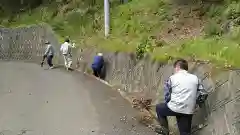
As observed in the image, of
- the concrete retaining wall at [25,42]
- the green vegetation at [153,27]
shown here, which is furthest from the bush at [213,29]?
the concrete retaining wall at [25,42]

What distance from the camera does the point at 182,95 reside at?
296 inches

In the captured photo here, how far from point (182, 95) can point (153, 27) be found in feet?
32.9

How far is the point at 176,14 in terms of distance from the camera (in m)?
17.4

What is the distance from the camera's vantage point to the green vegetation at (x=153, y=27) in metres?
11.2

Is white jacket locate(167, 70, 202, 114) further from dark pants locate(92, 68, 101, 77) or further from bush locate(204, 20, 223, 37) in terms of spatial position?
dark pants locate(92, 68, 101, 77)

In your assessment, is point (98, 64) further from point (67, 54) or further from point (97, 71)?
point (67, 54)

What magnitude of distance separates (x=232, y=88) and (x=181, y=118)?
1.05m

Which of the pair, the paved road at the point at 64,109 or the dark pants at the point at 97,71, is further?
the dark pants at the point at 97,71

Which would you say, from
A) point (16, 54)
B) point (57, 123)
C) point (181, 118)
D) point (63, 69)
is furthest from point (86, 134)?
point (16, 54)

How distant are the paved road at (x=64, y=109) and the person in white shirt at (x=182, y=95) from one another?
1.81 meters

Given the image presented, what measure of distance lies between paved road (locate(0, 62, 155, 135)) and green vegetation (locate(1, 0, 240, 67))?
1.78 m

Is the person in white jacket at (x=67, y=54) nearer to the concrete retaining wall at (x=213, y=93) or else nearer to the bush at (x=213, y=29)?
the bush at (x=213, y=29)

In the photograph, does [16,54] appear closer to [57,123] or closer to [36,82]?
[36,82]

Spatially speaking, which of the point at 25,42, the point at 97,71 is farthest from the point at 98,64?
the point at 25,42
